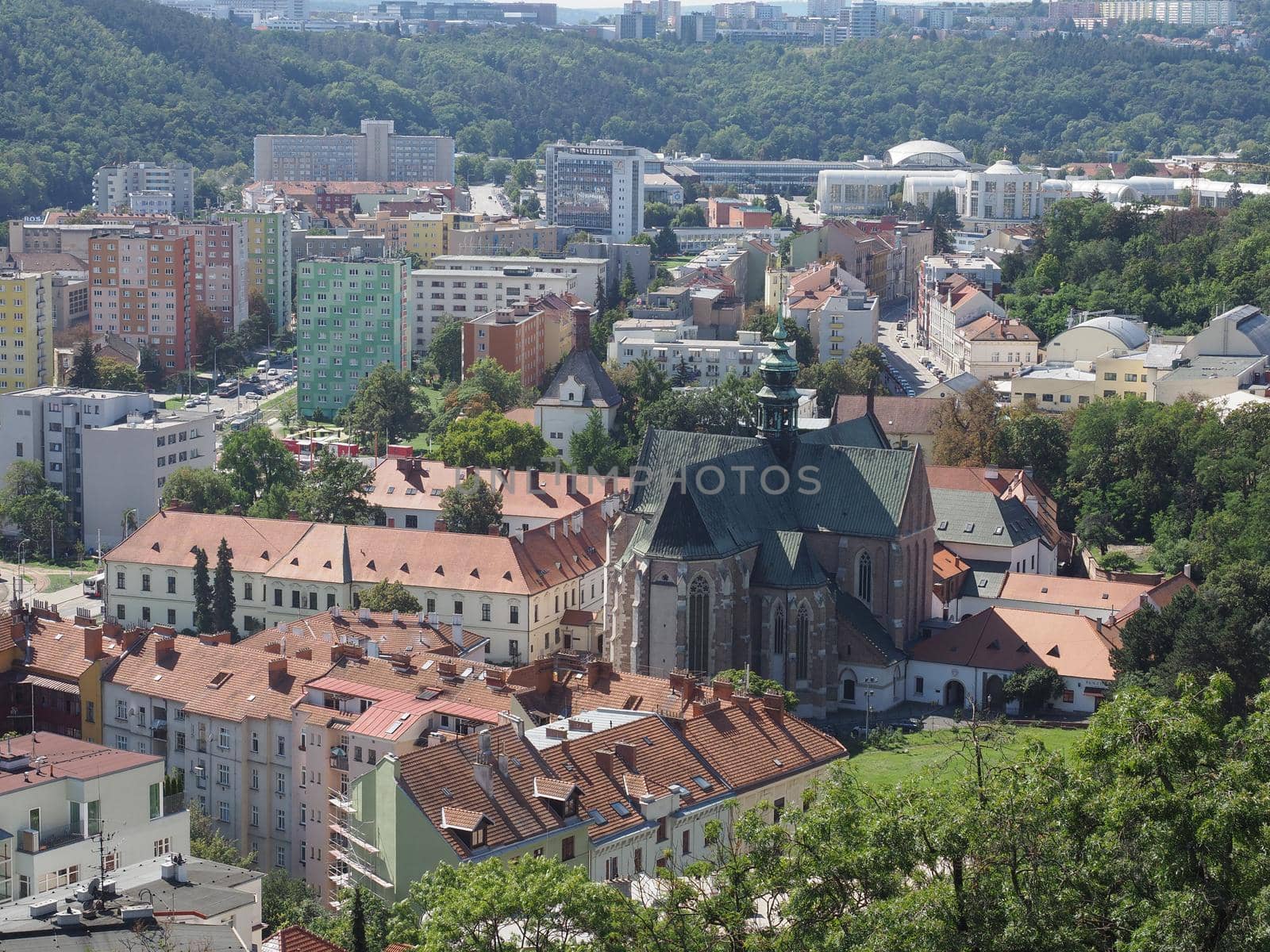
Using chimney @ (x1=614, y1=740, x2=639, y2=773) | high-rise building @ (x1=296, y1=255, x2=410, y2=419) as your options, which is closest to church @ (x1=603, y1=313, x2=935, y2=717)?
chimney @ (x1=614, y1=740, x2=639, y2=773)

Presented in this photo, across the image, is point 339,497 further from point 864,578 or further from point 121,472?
point 864,578

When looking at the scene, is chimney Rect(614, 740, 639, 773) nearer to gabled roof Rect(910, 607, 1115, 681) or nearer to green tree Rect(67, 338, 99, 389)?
gabled roof Rect(910, 607, 1115, 681)

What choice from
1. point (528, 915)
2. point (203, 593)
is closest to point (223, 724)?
point (203, 593)

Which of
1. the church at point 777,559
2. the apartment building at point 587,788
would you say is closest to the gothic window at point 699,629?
the church at point 777,559

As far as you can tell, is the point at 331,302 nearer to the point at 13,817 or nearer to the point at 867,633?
the point at 867,633

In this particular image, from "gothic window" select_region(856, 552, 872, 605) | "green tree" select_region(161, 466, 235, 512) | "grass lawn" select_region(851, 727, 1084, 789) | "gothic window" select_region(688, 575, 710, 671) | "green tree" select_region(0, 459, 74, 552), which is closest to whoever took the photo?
"grass lawn" select_region(851, 727, 1084, 789)

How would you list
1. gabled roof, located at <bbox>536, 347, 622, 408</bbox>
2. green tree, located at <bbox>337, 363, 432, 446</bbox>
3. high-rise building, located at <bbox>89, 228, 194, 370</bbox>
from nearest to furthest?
gabled roof, located at <bbox>536, 347, 622, 408</bbox> < green tree, located at <bbox>337, 363, 432, 446</bbox> < high-rise building, located at <bbox>89, 228, 194, 370</bbox>
